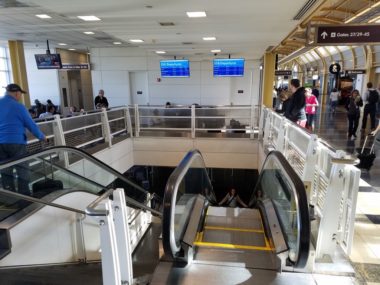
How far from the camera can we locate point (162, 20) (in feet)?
20.0

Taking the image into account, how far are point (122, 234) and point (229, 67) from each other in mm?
11588

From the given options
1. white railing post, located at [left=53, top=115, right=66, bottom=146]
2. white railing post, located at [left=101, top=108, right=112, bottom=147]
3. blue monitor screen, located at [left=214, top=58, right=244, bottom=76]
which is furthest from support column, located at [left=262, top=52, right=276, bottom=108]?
white railing post, located at [left=53, top=115, right=66, bottom=146]

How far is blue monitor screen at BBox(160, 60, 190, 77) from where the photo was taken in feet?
41.1

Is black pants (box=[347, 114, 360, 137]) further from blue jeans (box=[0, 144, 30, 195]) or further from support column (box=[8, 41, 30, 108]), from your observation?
support column (box=[8, 41, 30, 108])

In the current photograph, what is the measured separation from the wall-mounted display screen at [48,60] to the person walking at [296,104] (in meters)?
9.06

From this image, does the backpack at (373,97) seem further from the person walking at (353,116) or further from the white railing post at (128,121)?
the white railing post at (128,121)

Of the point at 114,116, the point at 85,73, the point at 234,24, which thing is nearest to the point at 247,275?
the point at 234,24

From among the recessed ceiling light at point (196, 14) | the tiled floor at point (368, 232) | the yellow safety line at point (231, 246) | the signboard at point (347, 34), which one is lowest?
the tiled floor at point (368, 232)

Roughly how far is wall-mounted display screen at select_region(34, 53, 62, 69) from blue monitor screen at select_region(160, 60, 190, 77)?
417 centimetres

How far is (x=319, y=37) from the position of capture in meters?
5.70

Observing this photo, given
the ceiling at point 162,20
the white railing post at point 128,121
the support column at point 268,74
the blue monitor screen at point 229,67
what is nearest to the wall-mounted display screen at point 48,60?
the ceiling at point 162,20

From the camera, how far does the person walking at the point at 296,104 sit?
5.71 m

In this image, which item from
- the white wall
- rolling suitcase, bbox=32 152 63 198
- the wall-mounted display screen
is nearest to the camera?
rolling suitcase, bbox=32 152 63 198

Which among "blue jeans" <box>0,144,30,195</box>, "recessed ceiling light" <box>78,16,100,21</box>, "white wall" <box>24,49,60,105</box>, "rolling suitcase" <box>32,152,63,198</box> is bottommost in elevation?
"rolling suitcase" <box>32,152,63,198</box>
